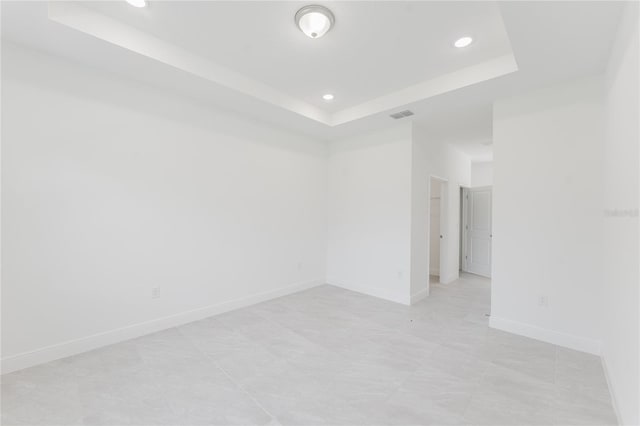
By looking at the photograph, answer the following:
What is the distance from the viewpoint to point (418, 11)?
2221 millimetres

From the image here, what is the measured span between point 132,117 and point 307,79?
2017 mm

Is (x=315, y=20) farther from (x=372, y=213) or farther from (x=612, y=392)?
(x=612, y=392)

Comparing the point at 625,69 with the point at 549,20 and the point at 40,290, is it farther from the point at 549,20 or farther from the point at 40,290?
the point at 40,290

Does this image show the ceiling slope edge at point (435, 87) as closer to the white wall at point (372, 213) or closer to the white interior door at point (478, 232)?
the white wall at point (372, 213)

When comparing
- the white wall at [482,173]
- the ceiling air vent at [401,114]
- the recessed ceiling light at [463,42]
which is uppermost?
the recessed ceiling light at [463,42]

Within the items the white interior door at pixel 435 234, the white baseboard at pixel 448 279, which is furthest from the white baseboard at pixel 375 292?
the white interior door at pixel 435 234

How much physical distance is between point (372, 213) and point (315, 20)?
10.0 ft

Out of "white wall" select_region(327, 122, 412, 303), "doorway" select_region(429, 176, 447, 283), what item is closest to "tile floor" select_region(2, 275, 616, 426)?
"white wall" select_region(327, 122, 412, 303)

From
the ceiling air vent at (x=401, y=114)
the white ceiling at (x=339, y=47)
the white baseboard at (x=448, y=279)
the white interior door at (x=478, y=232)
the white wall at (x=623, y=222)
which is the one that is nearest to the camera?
the white wall at (x=623, y=222)

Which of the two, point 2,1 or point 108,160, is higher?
point 2,1

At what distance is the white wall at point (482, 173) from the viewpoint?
7.22 m

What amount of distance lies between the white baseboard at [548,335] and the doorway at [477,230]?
10.1ft

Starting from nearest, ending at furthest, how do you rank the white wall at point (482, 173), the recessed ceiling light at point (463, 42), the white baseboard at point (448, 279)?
the recessed ceiling light at point (463, 42) < the white baseboard at point (448, 279) < the white wall at point (482, 173)

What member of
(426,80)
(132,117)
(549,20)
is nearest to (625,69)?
(549,20)
